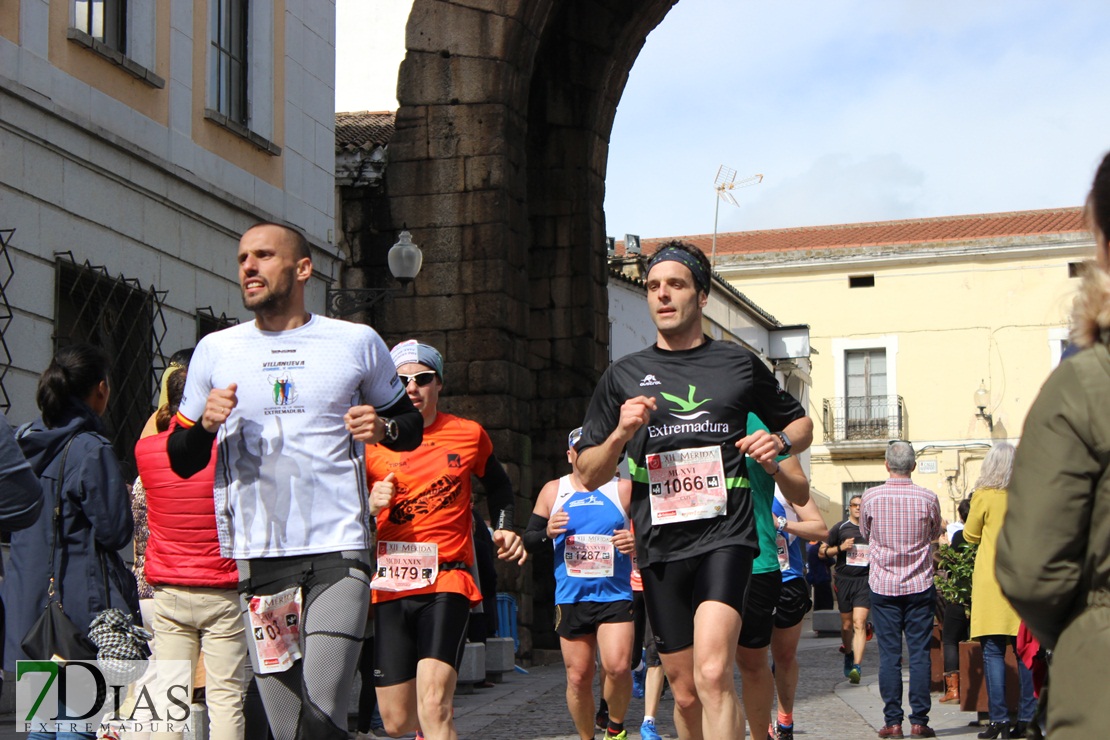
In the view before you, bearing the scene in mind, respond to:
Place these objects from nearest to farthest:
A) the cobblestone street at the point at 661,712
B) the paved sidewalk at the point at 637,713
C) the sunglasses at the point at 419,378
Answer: the sunglasses at the point at 419,378 < the paved sidewalk at the point at 637,713 < the cobblestone street at the point at 661,712

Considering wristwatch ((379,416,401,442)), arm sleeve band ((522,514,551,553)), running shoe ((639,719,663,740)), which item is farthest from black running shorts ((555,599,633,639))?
wristwatch ((379,416,401,442))

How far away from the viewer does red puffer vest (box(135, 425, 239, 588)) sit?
253 inches

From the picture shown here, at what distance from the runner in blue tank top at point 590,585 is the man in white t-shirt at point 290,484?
3110 mm

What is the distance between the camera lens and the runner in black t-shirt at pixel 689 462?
621cm

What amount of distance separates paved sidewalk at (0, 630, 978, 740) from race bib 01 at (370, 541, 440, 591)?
126 inches

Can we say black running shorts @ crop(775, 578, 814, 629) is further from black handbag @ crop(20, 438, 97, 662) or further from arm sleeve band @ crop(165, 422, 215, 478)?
arm sleeve band @ crop(165, 422, 215, 478)

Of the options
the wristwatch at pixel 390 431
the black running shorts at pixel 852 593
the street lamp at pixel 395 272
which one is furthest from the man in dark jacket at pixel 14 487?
the black running shorts at pixel 852 593

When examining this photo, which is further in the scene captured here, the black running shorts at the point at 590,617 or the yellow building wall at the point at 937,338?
the yellow building wall at the point at 937,338

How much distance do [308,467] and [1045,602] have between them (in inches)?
116

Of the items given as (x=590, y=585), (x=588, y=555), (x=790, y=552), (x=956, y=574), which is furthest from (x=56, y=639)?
(x=956, y=574)

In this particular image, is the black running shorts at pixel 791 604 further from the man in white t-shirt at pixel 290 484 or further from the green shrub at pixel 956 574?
the man in white t-shirt at pixel 290 484

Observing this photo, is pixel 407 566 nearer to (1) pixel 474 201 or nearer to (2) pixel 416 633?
(2) pixel 416 633

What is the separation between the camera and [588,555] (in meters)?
9.20

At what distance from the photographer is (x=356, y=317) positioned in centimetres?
1908
